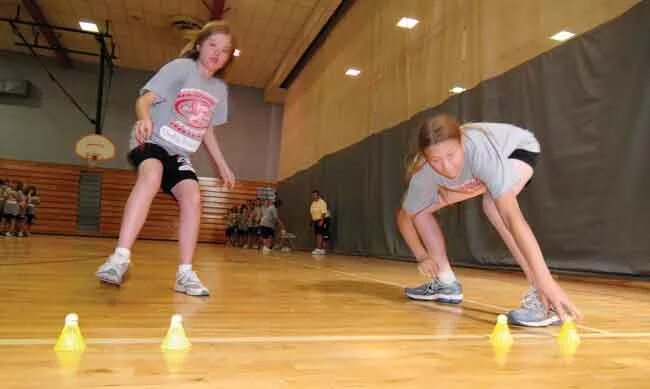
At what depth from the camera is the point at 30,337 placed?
120 cm

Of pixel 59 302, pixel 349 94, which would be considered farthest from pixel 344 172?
pixel 59 302

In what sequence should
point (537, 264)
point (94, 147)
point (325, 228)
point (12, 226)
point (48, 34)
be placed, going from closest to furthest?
point (537, 264) → point (325, 228) → point (12, 226) → point (94, 147) → point (48, 34)

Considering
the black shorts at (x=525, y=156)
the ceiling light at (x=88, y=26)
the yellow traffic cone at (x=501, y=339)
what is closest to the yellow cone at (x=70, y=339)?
the yellow traffic cone at (x=501, y=339)

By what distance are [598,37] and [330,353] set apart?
391cm

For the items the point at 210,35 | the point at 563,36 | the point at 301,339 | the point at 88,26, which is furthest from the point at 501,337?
the point at 88,26

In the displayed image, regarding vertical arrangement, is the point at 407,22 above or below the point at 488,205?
above

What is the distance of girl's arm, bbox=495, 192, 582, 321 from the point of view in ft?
5.57

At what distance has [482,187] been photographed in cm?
217

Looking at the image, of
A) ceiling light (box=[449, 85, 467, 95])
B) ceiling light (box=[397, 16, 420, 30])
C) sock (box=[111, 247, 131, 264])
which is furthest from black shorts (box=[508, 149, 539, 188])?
ceiling light (box=[397, 16, 420, 30])

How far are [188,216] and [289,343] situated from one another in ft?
3.67

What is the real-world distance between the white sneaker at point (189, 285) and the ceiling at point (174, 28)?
816cm

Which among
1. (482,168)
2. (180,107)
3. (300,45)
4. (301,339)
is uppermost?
(300,45)

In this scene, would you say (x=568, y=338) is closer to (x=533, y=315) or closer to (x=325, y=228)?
(x=533, y=315)

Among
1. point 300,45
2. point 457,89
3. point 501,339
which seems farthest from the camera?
point 300,45
